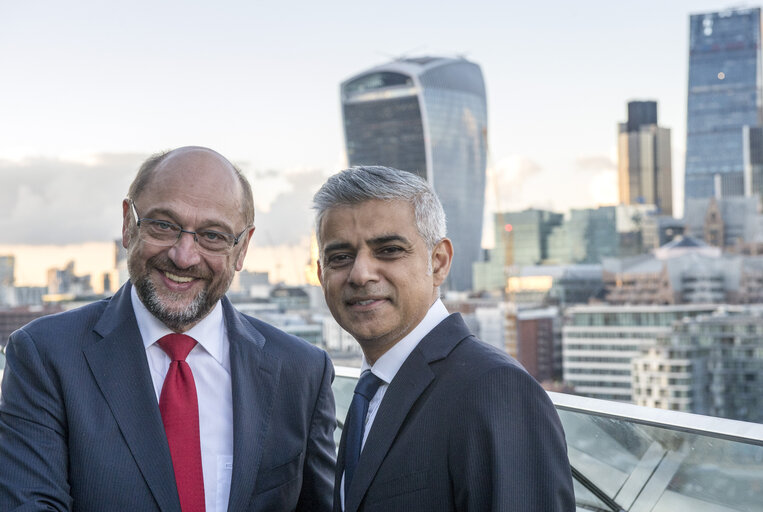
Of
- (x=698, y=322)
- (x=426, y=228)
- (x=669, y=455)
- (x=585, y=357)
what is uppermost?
(x=426, y=228)

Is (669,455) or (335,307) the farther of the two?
(669,455)

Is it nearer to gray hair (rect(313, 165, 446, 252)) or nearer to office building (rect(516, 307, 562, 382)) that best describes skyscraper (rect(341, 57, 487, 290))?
office building (rect(516, 307, 562, 382))

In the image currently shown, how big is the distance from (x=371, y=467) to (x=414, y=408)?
119 mm

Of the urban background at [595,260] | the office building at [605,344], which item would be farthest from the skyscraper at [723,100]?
the office building at [605,344]

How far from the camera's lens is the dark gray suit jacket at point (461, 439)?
1208mm

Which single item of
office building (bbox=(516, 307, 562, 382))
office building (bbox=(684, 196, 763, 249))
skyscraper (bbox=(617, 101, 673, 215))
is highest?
skyscraper (bbox=(617, 101, 673, 215))

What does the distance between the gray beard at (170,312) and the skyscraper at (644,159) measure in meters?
117

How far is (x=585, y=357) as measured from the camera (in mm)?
53531

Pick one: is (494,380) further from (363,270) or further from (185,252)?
(185,252)

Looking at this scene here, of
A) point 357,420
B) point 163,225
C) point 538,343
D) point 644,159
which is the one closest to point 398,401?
point 357,420

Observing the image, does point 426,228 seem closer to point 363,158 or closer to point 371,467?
point 371,467

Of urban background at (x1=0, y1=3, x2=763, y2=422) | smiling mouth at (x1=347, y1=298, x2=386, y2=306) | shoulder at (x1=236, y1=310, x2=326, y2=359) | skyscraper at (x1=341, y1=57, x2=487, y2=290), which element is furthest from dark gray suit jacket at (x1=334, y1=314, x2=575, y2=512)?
skyscraper at (x1=341, y1=57, x2=487, y2=290)

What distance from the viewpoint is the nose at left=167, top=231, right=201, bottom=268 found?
1.60 m

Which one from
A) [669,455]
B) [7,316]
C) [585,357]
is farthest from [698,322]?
[669,455]
